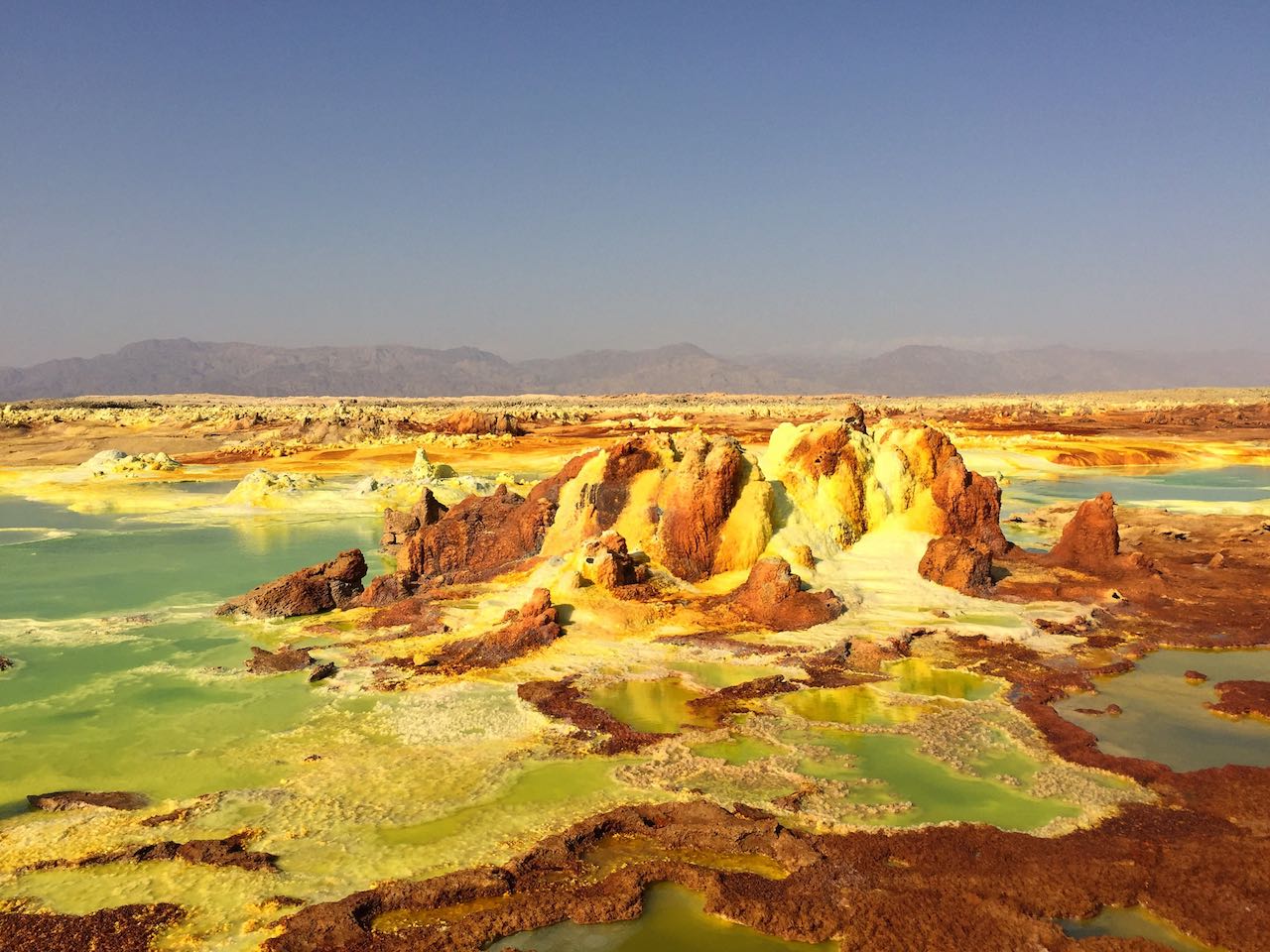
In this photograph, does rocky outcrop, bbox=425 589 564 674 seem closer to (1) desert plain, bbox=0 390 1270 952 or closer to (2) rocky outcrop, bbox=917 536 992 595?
(1) desert plain, bbox=0 390 1270 952

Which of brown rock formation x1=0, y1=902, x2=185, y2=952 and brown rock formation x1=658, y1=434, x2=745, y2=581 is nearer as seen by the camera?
brown rock formation x1=0, y1=902, x2=185, y2=952

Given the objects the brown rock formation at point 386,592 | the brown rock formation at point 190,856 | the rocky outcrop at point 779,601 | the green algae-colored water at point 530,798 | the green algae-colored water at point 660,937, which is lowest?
the green algae-colored water at point 660,937

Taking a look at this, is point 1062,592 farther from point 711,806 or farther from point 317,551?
point 317,551

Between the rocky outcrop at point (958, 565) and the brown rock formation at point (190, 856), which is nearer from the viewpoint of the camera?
the brown rock formation at point (190, 856)

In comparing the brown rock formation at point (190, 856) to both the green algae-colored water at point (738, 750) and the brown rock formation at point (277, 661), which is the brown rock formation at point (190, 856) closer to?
the green algae-colored water at point (738, 750)

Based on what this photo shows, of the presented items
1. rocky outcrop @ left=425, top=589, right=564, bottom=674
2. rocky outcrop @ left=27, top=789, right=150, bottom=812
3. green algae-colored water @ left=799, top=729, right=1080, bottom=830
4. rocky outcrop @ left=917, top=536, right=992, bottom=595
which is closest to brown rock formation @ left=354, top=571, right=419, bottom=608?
rocky outcrop @ left=425, top=589, right=564, bottom=674

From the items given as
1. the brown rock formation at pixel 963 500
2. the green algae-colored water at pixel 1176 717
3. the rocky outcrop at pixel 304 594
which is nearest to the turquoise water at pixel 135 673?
the rocky outcrop at pixel 304 594
